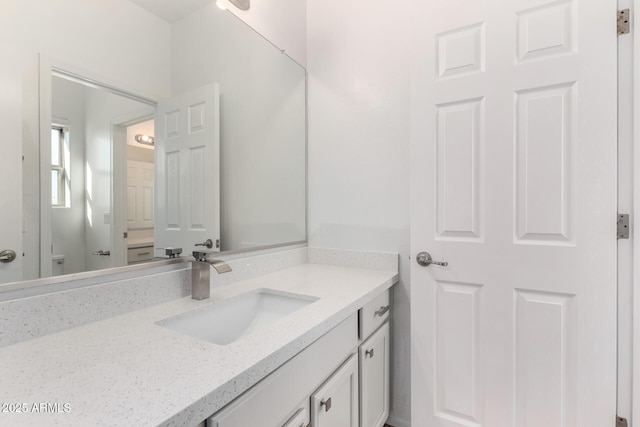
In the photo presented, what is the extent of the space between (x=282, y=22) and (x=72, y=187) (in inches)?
57.5

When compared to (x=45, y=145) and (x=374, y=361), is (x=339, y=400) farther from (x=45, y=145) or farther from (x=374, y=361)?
(x=45, y=145)

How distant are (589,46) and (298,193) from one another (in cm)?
143

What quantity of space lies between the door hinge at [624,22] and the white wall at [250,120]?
1.44 m

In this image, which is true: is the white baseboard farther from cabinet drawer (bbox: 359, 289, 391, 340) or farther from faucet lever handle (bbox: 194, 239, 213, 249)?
faucet lever handle (bbox: 194, 239, 213, 249)

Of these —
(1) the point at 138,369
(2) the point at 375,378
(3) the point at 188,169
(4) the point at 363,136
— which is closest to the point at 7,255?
(1) the point at 138,369

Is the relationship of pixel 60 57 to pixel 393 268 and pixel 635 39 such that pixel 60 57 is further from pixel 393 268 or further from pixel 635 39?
pixel 635 39

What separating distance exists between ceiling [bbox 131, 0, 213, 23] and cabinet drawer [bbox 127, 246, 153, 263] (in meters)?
0.85

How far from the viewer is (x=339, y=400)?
104 centimetres

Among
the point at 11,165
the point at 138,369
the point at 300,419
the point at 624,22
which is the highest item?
the point at 624,22

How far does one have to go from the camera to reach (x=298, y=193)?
1847mm

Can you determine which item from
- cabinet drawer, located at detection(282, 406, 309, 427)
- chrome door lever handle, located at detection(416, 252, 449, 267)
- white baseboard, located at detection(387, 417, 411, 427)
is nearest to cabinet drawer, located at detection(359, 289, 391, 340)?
chrome door lever handle, located at detection(416, 252, 449, 267)

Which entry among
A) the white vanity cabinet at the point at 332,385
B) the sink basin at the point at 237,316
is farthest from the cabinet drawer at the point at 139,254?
the white vanity cabinet at the point at 332,385

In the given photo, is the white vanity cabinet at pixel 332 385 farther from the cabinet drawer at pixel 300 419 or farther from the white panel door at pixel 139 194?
the white panel door at pixel 139 194

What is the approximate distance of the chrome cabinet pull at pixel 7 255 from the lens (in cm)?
75
